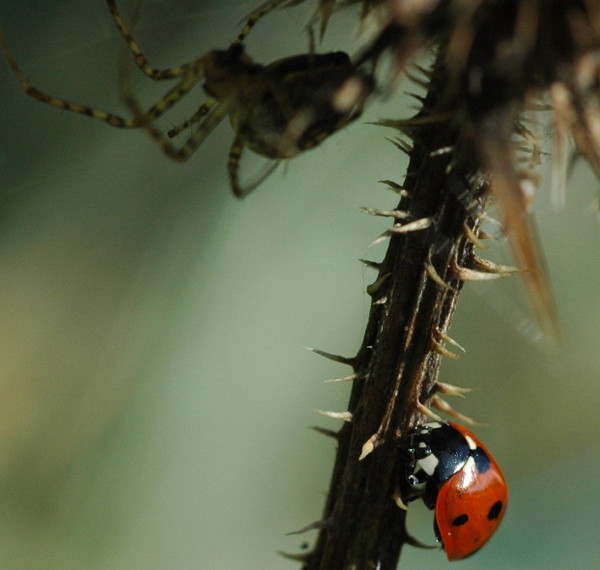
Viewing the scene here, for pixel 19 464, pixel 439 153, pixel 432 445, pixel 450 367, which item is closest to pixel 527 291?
pixel 439 153

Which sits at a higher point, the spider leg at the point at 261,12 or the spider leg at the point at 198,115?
the spider leg at the point at 261,12

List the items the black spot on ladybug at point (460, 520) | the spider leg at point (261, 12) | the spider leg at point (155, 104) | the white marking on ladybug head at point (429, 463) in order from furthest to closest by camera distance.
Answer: the black spot on ladybug at point (460, 520), the white marking on ladybug head at point (429, 463), the spider leg at point (155, 104), the spider leg at point (261, 12)

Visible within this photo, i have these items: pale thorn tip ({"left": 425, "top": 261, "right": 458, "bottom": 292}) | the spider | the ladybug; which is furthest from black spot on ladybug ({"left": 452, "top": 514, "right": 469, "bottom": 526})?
the spider

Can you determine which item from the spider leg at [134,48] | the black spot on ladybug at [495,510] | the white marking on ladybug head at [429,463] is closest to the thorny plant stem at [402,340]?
the white marking on ladybug head at [429,463]

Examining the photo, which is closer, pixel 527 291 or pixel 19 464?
pixel 527 291

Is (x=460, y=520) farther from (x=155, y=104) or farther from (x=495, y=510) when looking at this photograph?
(x=155, y=104)

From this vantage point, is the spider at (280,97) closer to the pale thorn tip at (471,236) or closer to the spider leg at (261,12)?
the spider leg at (261,12)

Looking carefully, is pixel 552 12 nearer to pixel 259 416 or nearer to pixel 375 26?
pixel 375 26
